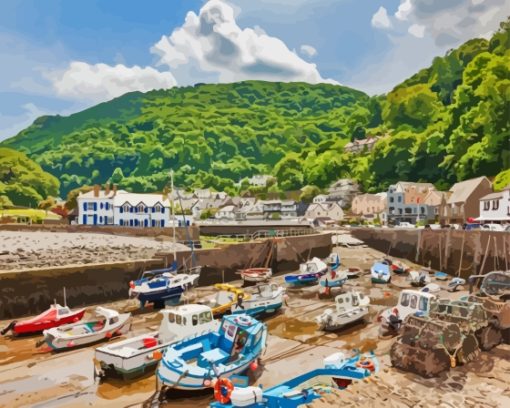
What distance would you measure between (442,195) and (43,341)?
72692mm

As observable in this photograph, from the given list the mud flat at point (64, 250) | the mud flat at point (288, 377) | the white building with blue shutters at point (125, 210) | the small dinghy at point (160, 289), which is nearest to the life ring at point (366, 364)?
the mud flat at point (288, 377)

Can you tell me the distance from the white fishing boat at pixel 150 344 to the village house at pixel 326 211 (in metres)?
88.9

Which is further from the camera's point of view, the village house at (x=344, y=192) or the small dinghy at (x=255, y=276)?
the village house at (x=344, y=192)

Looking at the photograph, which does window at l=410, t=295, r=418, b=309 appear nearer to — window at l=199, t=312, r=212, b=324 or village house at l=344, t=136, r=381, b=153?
window at l=199, t=312, r=212, b=324

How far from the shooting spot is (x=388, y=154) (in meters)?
99.2

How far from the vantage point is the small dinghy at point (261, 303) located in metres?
22.6

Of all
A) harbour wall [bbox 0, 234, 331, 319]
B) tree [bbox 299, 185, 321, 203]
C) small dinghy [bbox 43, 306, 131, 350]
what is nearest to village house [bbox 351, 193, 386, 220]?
tree [bbox 299, 185, 321, 203]

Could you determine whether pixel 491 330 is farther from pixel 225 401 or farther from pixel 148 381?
pixel 148 381

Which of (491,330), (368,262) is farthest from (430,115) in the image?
(491,330)

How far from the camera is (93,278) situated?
2652 centimetres

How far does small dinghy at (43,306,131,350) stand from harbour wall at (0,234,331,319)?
654 centimetres

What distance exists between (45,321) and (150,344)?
8038 mm

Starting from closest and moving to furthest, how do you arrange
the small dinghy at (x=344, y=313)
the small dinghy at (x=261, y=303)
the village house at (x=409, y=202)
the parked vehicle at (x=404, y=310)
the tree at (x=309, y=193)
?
the parked vehicle at (x=404, y=310) → the small dinghy at (x=344, y=313) → the small dinghy at (x=261, y=303) → the village house at (x=409, y=202) → the tree at (x=309, y=193)

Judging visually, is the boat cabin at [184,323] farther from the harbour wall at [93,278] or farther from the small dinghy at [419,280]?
the small dinghy at [419,280]
